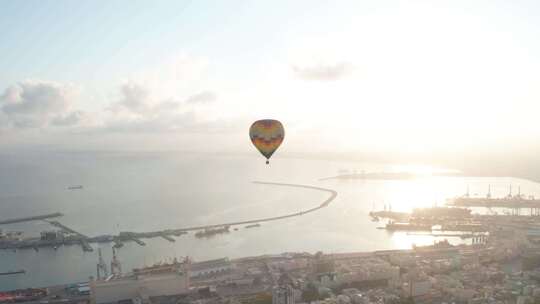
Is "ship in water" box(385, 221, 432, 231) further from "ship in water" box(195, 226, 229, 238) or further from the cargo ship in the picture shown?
"ship in water" box(195, 226, 229, 238)

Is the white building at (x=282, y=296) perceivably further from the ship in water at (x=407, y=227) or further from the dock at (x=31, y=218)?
the dock at (x=31, y=218)

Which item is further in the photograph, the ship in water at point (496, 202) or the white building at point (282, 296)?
the ship in water at point (496, 202)

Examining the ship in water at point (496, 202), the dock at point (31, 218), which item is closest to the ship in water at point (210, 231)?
the dock at point (31, 218)

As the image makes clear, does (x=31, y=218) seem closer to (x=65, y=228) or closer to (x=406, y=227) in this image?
(x=65, y=228)

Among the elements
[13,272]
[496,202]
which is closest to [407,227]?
[496,202]

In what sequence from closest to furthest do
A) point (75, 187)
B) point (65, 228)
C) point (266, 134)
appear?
point (266, 134) → point (65, 228) → point (75, 187)

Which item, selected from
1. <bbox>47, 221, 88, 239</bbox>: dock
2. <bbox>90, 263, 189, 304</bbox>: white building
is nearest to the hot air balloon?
<bbox>90, 263, 189, 304</bbox>: white building

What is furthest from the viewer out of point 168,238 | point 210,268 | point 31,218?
point 31,218

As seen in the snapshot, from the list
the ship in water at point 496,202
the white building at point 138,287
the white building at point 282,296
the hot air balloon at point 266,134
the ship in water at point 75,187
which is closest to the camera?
the hot air balloon at point 266,134
